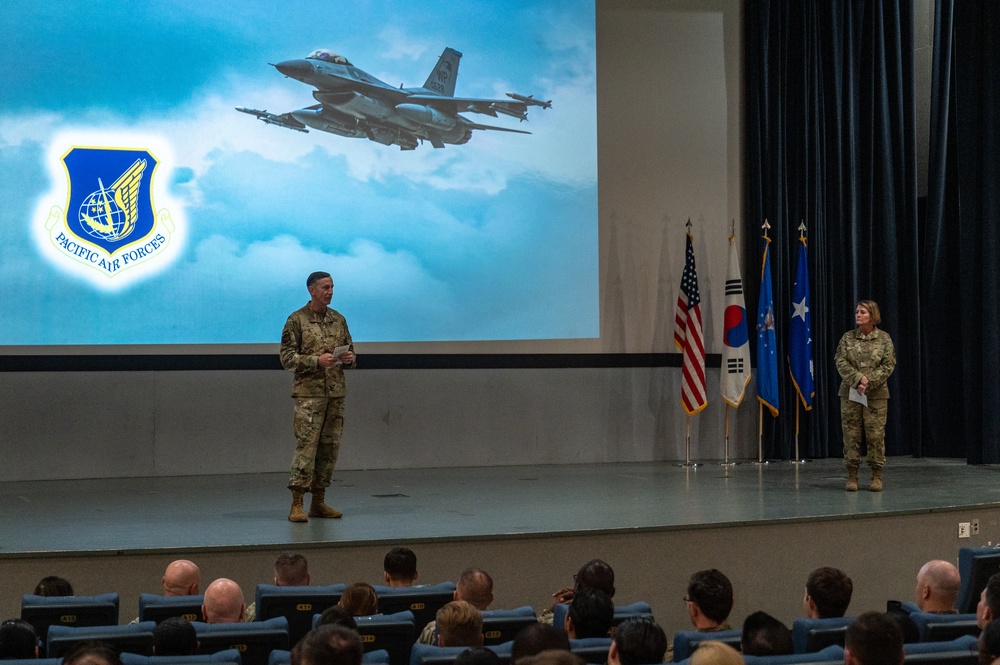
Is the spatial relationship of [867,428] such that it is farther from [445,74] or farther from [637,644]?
[637,644]

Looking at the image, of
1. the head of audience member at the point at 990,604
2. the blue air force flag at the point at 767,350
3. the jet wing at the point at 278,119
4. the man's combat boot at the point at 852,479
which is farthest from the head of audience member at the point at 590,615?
the blue air force flag at the point at 767,350

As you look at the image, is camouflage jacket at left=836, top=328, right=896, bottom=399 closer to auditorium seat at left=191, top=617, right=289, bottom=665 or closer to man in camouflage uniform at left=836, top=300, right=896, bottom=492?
man in camouflage uniform at left=836, top=300, right=896, bottom=492

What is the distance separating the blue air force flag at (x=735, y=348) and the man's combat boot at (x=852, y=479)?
2029mm

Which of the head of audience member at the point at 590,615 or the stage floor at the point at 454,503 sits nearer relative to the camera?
the head of audience member at the point at 590,615

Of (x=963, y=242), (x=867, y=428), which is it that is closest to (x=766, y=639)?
(x=867, y=428)

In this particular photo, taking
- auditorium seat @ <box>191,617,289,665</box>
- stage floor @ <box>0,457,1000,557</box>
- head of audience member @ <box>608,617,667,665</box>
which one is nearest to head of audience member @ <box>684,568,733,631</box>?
head of audience member @ <box>608,617,667,665</box>

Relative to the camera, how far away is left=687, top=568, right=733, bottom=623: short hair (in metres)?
3.57

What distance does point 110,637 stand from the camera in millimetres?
3178

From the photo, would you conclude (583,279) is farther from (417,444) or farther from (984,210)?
(984,210)

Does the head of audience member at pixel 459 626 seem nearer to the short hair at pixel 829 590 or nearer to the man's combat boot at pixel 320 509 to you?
the short hair at pixel 829 590

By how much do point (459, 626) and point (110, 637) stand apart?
39.7 inches

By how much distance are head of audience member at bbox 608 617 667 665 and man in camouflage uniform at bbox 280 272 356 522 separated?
3.60 m

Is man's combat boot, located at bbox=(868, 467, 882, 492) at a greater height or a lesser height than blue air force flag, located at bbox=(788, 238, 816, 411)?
lesser

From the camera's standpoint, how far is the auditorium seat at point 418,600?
13.3 feet
